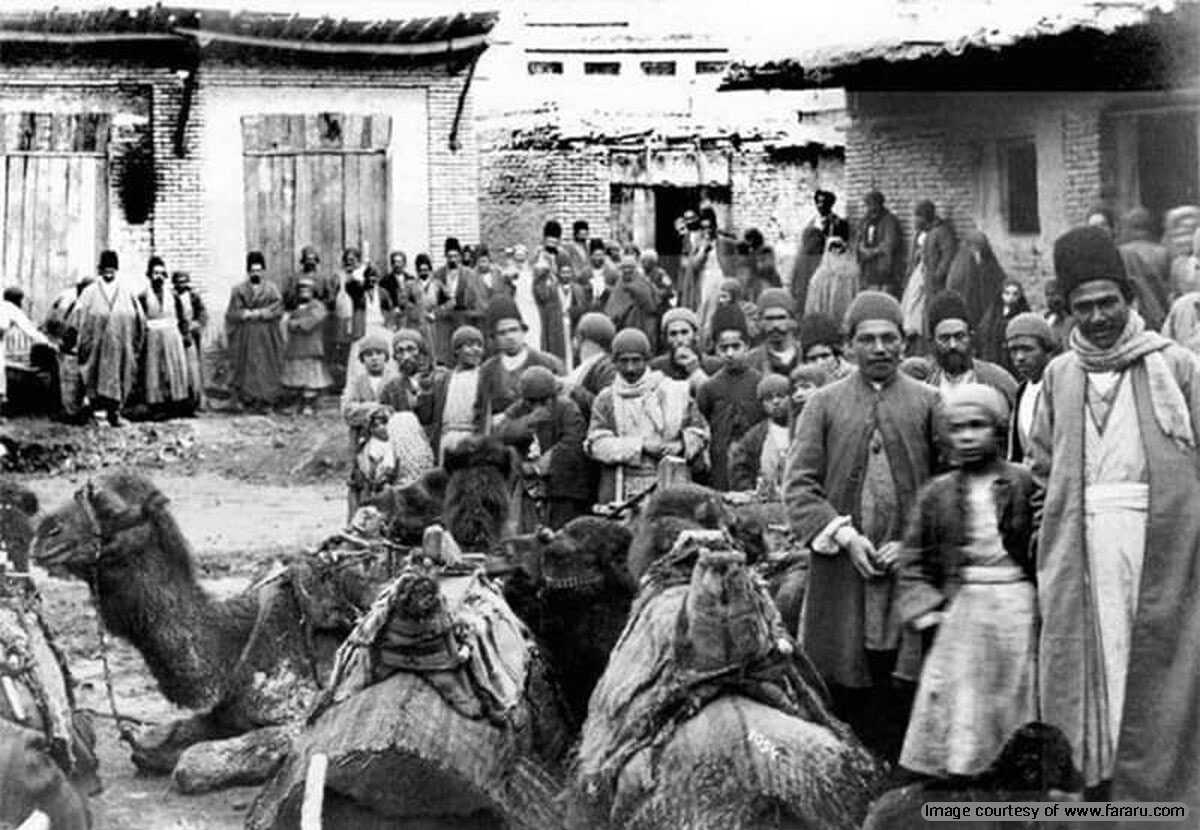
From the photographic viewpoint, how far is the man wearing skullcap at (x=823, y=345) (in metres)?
7.80

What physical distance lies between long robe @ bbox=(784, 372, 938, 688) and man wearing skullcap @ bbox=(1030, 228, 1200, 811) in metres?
0.78

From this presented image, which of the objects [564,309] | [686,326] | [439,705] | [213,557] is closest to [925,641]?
[439,705]

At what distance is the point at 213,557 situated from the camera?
1105 cm

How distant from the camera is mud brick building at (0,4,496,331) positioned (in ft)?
51.4

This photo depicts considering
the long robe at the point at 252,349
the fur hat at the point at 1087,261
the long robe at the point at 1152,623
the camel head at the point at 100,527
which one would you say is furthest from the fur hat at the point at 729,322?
the long robe at the point at 252,349

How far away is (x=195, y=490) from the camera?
13.4 metres

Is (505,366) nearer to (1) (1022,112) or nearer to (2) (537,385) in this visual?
(2) (537,385)

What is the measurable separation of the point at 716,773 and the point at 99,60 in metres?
12.3

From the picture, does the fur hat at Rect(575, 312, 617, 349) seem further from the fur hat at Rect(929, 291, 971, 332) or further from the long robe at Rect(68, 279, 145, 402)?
the long robe at Rect(68, 279, 145, 402)

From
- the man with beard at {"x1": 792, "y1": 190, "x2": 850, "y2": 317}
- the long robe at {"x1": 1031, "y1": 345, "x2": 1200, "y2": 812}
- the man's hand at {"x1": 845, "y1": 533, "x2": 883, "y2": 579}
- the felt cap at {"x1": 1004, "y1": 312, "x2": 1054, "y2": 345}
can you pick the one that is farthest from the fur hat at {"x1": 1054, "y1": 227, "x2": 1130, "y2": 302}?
the man with beard at {"x1": 792, "y1": 190, "x2": 850, "y2": 317}

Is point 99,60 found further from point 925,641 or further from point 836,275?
point 925,641

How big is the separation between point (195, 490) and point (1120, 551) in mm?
9395

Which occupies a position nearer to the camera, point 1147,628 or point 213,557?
point 1147,628

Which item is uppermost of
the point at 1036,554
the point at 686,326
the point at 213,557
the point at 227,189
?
the point at 227,189
